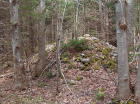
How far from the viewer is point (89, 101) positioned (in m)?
7.64

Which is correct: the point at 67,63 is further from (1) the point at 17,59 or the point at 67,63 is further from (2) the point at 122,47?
(2) the point at 122,47

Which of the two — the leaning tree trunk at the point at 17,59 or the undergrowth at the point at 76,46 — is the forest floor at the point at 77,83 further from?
the leaning tree trunk at the point at 17,59

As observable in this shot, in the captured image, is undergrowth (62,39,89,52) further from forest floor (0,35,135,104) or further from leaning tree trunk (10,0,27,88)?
leaning tree trunk (10,0,27,88)

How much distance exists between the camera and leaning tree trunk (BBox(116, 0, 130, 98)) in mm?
6502

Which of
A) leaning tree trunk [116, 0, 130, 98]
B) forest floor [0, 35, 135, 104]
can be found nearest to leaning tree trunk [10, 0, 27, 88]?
forest floor [0, 35, 135, 104]

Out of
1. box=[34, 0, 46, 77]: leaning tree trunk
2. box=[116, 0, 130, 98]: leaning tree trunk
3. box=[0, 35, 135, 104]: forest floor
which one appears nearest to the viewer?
box=[116, 0, 130, 98]: leaning tree trunk

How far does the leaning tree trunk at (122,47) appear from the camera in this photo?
6502 millimetres

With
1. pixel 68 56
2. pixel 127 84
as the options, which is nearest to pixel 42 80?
pixel 68 56

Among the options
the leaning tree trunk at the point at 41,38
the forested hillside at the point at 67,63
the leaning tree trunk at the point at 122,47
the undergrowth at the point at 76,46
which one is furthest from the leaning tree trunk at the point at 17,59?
the leaning tree trunk at the point at 122,47

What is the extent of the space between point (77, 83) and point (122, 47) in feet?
11.6

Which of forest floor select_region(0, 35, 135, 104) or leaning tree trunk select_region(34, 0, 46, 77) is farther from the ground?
leaning tree trunk select_region(34, 0, 46, 77)

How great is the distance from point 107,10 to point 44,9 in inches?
325

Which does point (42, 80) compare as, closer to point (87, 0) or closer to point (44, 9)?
point (44, 9)

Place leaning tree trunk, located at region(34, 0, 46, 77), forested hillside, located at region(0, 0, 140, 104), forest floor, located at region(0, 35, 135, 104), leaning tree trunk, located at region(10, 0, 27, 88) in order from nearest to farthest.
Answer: forested hillside, located at region(0, 0, 140, 104), forest floor, located at region(0, 35, 135, 104), leaning tree trunk, located at region(10, 0, 27, 88), leaning tree trunk, located at region(34, 0, 46, 77)
